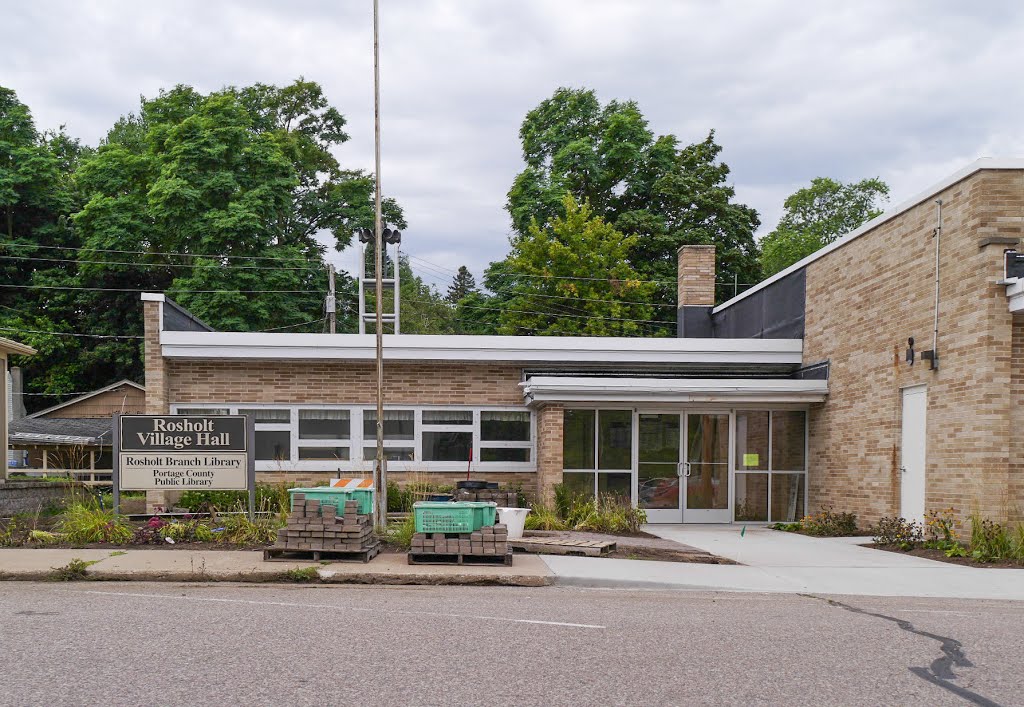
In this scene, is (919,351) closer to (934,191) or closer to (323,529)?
(934,191)

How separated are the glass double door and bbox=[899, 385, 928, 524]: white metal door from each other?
417cm

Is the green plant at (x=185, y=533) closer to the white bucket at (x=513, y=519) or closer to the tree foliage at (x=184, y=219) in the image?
the white bucket at (x=513, y=519)

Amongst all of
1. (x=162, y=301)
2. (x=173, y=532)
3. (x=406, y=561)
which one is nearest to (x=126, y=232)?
(x=162, y=301)

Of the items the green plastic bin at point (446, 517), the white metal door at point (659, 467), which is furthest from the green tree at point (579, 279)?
the green plastic bin at point (446, 517)

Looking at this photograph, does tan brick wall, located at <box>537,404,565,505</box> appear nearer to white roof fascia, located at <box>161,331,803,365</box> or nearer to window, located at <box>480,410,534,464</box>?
window, located at <box>480,410,534,464</box>

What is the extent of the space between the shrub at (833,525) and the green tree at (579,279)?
69.5 ft

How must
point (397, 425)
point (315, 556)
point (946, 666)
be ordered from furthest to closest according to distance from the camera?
point (397, 425), point (315, 556), point (946, 666)

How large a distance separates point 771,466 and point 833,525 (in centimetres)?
261

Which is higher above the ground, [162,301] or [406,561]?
[162,301]

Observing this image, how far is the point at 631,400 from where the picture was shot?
18672mm

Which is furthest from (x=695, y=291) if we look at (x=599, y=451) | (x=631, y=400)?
(x=599, y=451)

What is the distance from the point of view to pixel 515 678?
630 cm

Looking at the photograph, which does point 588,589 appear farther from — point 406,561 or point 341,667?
point 341,667

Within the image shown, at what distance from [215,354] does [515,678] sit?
47.5 feet
